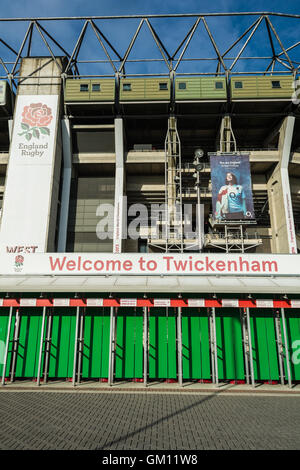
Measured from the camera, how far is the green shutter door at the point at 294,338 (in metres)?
12.4

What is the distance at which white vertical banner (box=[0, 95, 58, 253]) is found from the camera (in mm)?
24641

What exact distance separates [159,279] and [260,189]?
76.7 feet

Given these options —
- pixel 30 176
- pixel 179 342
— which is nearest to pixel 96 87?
pixel 30 176

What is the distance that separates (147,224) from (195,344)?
19820 mm

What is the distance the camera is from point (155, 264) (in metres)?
13.6

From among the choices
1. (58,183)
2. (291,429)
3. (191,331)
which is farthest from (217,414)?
(58,183)

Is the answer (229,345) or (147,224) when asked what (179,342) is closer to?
(229,345)

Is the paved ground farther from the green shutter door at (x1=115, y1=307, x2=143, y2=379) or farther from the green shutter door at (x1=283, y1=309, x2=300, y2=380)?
the green shutter door at (x1=283, y1=309, x2=300, y2=380)

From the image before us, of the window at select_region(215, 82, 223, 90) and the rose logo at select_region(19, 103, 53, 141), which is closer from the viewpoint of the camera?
the rose logo at select_region(19, 103, 53, 141)

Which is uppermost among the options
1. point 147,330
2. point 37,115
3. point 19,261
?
point 37,115

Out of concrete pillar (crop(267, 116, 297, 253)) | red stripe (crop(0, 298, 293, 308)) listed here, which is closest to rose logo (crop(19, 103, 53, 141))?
red stripe (crop(0, 298, 293, 308))

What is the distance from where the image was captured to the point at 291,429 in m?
7.77

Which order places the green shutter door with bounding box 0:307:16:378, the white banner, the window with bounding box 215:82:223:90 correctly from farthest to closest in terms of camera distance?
the window with bounding box 215:82:223:90 < the white banner < the green shutter door with bounding box 0:307:16:378

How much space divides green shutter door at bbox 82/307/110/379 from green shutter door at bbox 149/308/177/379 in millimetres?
2111
